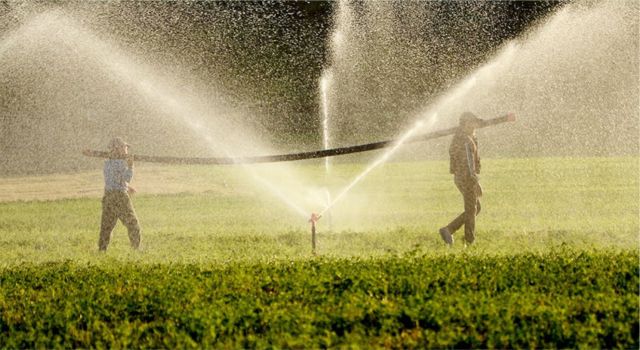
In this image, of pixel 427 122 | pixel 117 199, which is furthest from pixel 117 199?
pixel 427 122

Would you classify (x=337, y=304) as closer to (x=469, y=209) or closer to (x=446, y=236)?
(x=446, y=236)

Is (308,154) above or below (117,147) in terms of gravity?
below

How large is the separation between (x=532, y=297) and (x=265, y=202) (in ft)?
51.6

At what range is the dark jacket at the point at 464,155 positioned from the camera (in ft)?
42.2

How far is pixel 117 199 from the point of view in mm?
13570

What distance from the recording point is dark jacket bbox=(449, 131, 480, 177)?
12859mm

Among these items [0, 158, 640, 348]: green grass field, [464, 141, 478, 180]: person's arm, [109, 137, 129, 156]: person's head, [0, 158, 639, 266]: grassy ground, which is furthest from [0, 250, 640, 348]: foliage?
[109, 137, 129, 156]: person's head

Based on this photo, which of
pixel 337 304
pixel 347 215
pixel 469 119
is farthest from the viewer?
pixel 347 215

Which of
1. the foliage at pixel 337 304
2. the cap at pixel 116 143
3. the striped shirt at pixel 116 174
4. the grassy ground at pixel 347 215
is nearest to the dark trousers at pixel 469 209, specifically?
the grassy ground at pixel 347 215

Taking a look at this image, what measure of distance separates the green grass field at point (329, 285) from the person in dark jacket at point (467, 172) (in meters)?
0.30

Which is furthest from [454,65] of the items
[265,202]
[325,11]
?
[265,202]

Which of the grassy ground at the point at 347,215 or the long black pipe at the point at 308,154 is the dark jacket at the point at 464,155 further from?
the grassy ground at the point at 347,215

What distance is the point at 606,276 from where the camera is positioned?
9133mm

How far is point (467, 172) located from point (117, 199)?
5.35 metres
